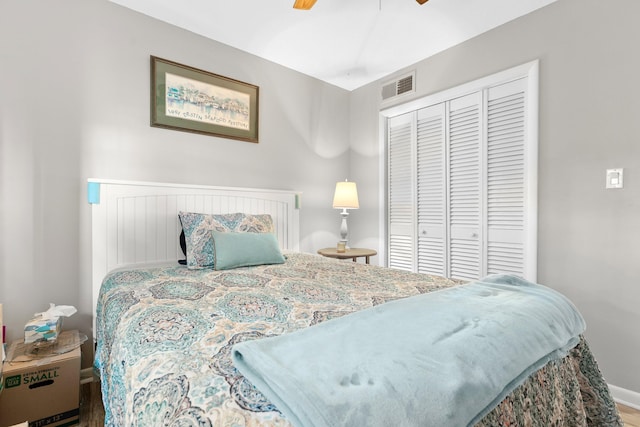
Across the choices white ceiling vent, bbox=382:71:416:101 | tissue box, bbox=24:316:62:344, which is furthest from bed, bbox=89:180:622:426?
white ceiling vent, bbox=382:71:416:101

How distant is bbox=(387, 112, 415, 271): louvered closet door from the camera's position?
3133mm

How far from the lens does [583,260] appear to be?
2055 mm

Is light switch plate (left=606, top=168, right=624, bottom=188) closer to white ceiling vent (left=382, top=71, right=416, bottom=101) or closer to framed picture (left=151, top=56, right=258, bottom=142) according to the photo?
white ceiling vent (left=382, top=71, right=416, bottom=101)

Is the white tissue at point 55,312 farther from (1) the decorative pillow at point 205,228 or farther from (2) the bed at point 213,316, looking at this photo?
(1) the decorative pillow at point 205,228

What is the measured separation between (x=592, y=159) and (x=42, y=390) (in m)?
3.34

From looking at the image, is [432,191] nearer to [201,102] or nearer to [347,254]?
[347,254]

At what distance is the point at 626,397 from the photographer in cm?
190

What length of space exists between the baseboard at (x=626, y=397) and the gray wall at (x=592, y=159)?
0.08ft

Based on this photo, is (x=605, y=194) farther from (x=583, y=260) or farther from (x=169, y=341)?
(x=169, y=341)

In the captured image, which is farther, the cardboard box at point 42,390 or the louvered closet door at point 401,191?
the louvered closet door at point 401,191

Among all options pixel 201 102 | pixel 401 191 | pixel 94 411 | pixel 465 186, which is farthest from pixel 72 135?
pixel 465 186

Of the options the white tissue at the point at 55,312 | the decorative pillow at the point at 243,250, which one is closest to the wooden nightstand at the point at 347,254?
the decorative pillow at the point at 243,250

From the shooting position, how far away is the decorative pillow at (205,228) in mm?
1986

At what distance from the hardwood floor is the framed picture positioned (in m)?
1.80
